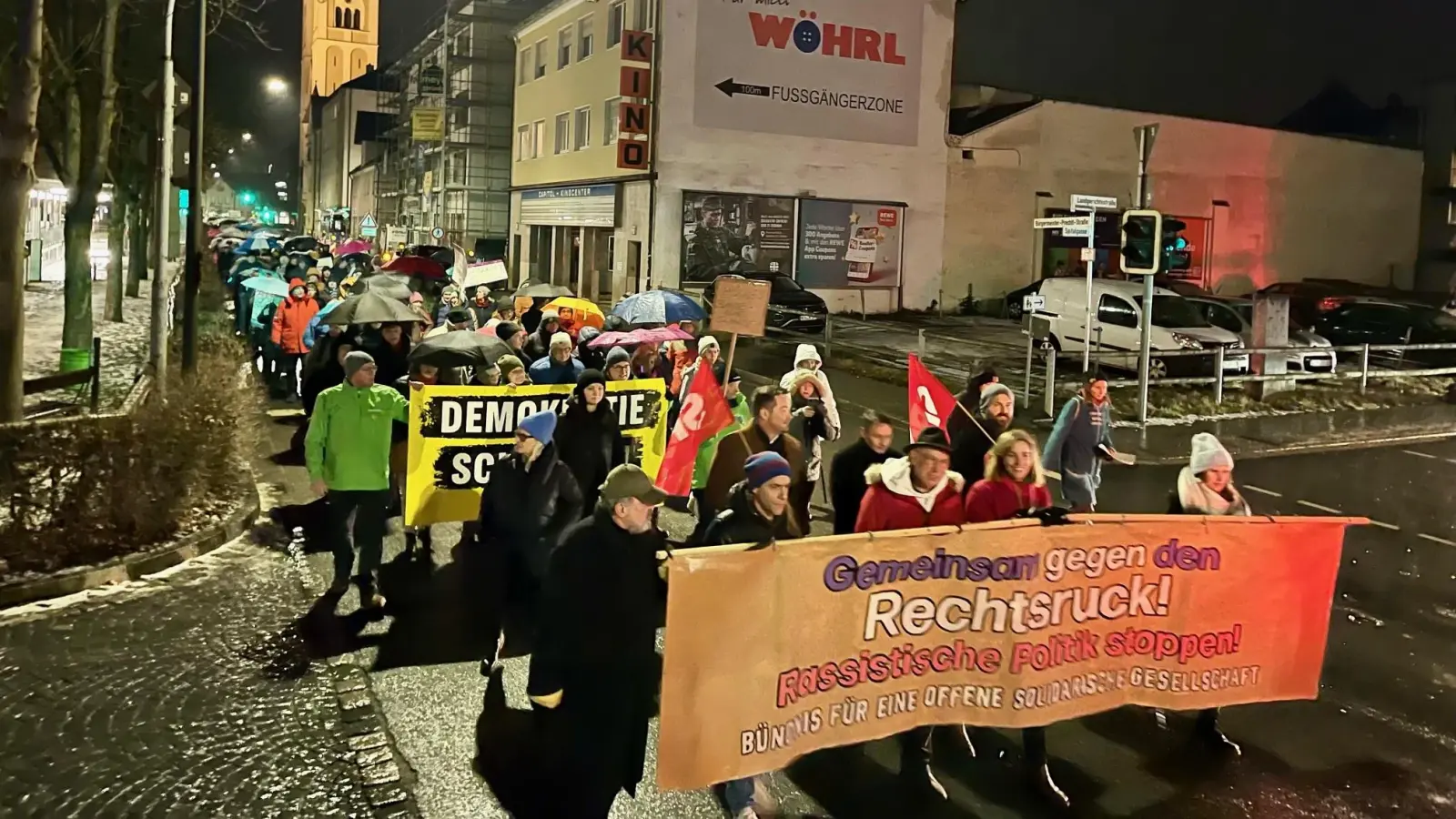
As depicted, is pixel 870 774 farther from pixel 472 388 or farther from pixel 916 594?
pixel 472 388

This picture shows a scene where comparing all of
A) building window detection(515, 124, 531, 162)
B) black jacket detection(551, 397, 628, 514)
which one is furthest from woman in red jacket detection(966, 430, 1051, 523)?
building window detection(515, 124, 531, 162)

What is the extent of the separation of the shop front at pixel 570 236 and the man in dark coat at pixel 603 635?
3446cm

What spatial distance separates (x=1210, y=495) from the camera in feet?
21.1

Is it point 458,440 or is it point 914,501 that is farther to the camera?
point 458,440

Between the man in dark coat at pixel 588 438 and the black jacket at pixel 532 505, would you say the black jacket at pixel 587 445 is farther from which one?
the black jacket at pixel 532 505

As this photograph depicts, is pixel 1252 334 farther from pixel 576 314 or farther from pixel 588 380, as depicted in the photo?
pixel 588 380

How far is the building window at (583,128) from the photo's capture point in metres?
41.4

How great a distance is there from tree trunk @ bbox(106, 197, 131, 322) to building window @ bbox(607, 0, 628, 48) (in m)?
16.8

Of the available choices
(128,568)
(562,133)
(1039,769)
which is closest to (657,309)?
(128,568)

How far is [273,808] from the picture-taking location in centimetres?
523

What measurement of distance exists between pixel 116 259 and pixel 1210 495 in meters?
26.0

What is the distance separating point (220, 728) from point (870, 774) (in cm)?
323

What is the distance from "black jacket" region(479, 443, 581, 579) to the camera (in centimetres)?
705

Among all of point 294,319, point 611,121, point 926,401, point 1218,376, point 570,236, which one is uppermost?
point 611,121
